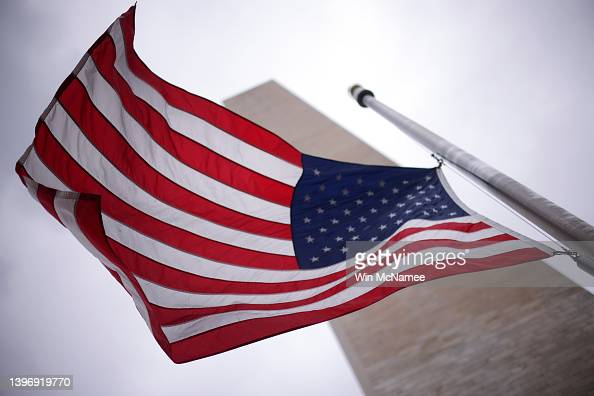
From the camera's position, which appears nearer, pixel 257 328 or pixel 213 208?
pixel 257 328

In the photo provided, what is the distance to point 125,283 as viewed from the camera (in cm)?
364

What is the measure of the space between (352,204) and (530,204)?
5.77 ft

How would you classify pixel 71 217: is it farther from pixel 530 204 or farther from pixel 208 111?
pixel 530 204

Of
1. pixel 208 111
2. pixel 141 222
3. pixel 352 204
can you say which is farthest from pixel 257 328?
pixel 208 111

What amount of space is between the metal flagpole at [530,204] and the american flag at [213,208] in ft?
0.87

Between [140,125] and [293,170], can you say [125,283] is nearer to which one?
[140,125]

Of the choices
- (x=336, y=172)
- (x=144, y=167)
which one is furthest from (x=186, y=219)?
(x=336, y=172)

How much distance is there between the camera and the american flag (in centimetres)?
395

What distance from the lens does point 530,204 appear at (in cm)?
357

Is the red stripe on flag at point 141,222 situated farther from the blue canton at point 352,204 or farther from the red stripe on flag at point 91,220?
the red stripe on flag at point 91,220

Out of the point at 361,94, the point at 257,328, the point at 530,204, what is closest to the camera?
the point at 530,204

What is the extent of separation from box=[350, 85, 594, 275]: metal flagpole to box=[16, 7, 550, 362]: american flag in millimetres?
264

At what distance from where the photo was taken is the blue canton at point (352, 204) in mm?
4555

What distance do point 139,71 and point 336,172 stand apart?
221 centimetres
